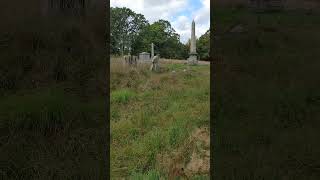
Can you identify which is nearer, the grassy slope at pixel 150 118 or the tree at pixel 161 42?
the grassy slope at pixel 150 118

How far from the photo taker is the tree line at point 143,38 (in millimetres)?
32938

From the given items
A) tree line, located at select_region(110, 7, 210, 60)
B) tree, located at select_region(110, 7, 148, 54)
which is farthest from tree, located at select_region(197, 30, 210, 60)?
tree, located at select_region(110, 7, 148, 54)

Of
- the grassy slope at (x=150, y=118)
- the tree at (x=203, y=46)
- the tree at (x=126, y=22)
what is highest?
the tree at (x=126, y=22)

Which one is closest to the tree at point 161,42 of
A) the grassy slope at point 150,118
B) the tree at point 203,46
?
the tree at point 203,46
